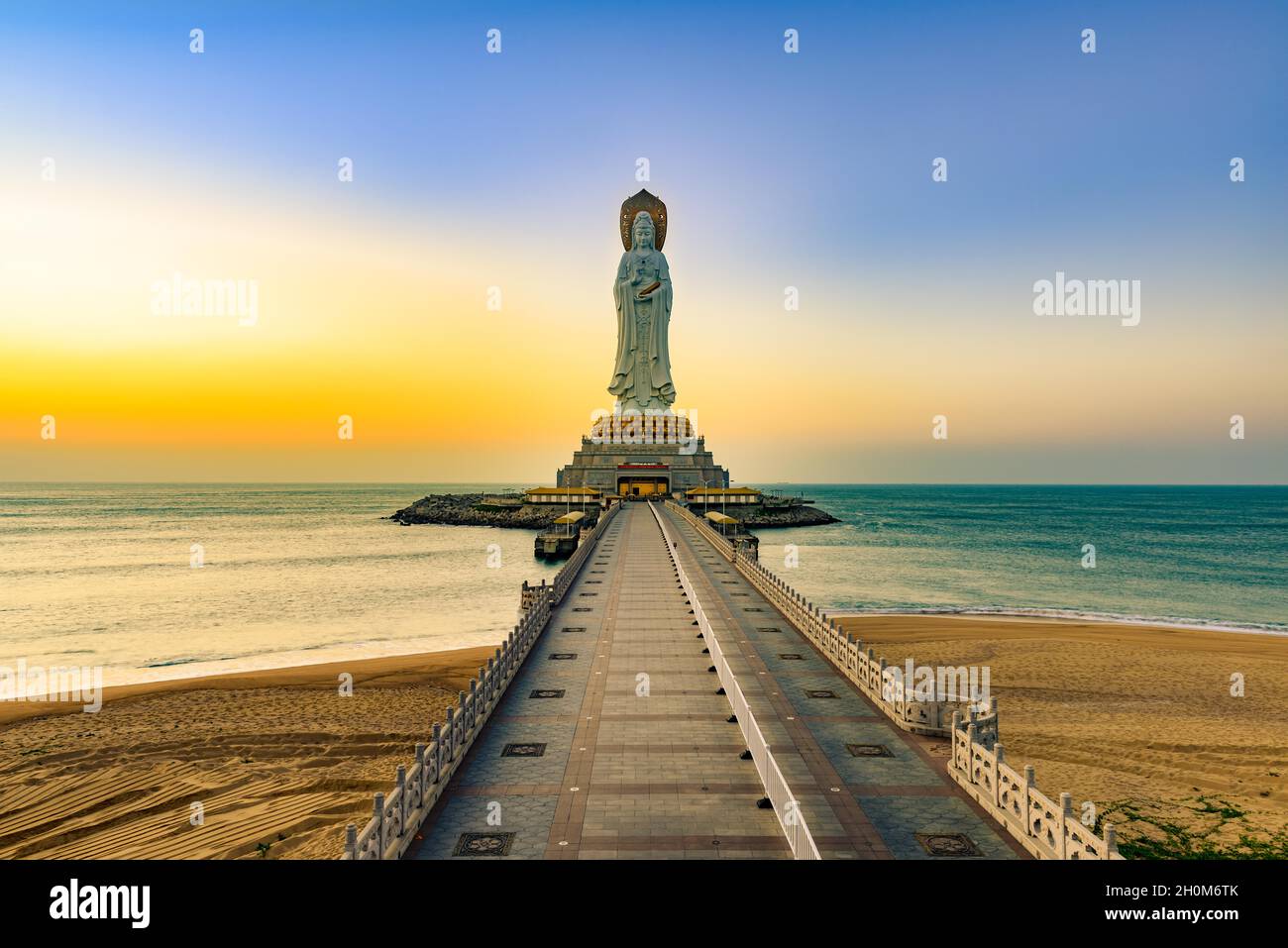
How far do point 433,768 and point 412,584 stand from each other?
114 ft

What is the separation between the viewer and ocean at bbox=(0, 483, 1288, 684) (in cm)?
3000

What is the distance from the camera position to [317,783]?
14602mm

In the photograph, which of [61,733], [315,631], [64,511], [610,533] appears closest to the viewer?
[61,733]

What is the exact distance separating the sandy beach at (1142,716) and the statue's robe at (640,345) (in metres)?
52.5

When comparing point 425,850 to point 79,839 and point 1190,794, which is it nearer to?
point 79,839

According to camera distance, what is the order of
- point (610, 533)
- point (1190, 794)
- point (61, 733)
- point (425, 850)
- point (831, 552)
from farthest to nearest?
point (831, 552), point (610, 533), point (61, 733), point (1190, 794), point (425, 850)

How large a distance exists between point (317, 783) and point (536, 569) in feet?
108

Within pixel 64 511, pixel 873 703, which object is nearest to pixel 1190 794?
pixel 873 703

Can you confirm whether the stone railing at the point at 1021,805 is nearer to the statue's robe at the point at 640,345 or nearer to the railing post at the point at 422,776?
the railing post at the point at 422,776

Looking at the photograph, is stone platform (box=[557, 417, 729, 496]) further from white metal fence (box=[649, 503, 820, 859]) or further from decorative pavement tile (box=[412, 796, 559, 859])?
decorative pavement tile (box=[412, 796, 559, 859])

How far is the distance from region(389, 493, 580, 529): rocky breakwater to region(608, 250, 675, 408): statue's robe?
1616 centimetres

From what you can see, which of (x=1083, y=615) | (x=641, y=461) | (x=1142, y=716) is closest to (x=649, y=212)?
(x=641, y=461)

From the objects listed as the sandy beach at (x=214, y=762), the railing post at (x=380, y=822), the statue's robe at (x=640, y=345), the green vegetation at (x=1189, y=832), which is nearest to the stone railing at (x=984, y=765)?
the green vegetation at (x=1189, y=832)

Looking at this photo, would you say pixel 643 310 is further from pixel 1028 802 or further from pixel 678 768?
pixel 1028 802
